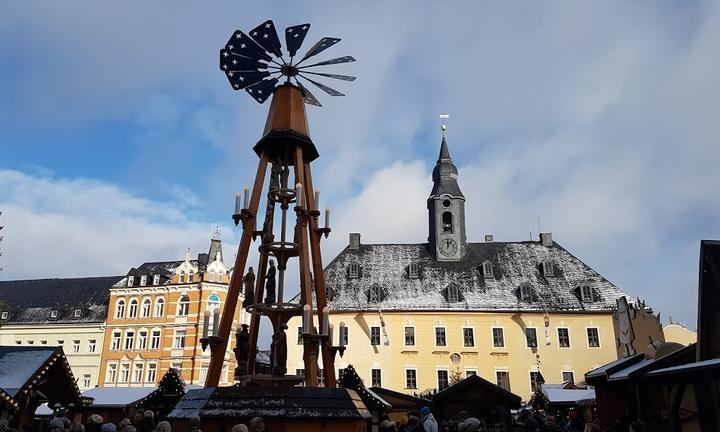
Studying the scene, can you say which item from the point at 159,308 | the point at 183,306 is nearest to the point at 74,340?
the point at 159,308

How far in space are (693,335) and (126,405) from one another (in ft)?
171

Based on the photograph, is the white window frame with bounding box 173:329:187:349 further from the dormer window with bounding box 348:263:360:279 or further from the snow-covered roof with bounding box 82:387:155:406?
the snow-covered roof with bounding box 82:387:155:406

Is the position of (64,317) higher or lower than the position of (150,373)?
higher

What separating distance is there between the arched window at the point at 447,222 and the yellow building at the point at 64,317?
97.2 feet

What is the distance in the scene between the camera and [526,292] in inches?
1538

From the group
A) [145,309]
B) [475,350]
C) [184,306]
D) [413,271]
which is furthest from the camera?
[145,309]

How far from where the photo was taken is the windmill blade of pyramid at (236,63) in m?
10.7

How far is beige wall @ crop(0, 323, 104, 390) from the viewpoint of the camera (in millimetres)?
43781

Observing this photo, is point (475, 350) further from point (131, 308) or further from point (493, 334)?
point (131, 308)

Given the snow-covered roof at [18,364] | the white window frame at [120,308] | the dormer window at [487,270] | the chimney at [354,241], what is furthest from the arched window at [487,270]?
the snow-covered roof at [18,364]

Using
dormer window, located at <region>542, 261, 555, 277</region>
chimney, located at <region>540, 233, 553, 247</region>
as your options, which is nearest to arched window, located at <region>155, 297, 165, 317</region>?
dormer window, located at <region>542, 261, 555, 277</region>

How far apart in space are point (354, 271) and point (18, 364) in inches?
1143

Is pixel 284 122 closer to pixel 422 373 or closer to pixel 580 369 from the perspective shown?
pixel 422 373

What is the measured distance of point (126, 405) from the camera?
2150 centimetres
